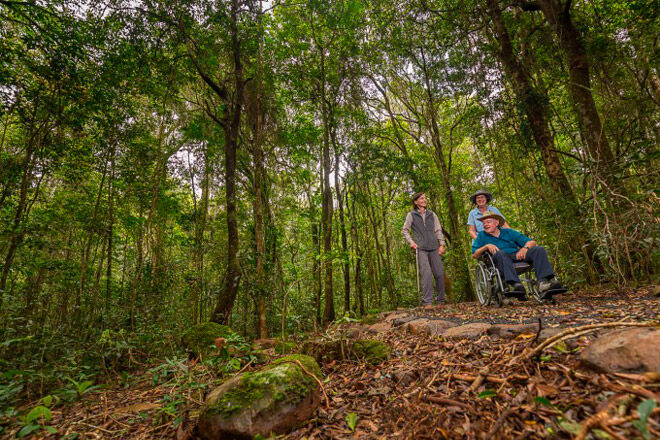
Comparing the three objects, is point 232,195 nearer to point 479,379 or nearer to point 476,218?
point 476,218

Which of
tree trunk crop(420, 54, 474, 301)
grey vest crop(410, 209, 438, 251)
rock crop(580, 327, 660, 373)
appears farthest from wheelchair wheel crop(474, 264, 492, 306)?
tree trunk crop(420, 54, 474, 301)

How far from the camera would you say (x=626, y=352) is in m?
1.18

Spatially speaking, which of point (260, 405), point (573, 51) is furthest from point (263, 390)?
point (573, 51)

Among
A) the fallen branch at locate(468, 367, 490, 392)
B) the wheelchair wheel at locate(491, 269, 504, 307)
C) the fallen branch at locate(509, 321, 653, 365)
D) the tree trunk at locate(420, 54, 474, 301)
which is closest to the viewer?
the fallen branch at locate(509, 321, 653, 365)

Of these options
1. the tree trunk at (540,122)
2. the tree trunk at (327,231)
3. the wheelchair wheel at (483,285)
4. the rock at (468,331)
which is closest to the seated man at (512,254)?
the wheelchair wheel at (483,285)

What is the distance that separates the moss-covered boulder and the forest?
1.06 m

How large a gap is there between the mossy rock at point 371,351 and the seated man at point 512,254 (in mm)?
2096

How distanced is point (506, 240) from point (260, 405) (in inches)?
154

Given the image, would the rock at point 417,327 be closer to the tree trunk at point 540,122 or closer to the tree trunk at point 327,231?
the tree trunk at point 540,122

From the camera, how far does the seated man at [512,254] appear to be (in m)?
3.38

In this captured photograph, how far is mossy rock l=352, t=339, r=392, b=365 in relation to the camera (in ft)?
8.36

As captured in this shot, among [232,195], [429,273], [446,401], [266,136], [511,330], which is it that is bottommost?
[446,401]

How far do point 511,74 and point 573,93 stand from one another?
3.71ft

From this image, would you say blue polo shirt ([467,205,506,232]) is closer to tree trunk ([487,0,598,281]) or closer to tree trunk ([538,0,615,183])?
tree trunk ([487,0,598,281])
